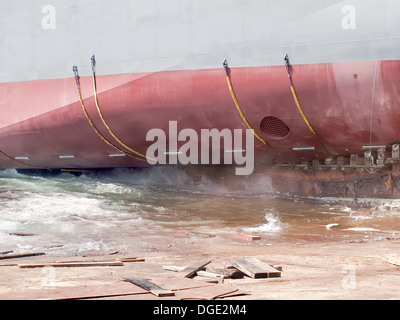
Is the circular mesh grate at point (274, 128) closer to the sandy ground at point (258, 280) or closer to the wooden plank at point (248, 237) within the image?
the wooden plank at point (248, 237)

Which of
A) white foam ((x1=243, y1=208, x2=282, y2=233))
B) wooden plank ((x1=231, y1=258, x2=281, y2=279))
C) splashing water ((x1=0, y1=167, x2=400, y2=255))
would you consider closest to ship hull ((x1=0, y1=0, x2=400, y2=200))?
splashing water ((x1=0, y1=167, x2=400, y2=255))

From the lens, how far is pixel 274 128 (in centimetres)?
841

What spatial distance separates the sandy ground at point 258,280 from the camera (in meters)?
2.91

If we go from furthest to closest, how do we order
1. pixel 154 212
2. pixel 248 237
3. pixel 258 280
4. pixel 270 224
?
pixel 154 212 → pixel 270 224 → pixel 248 237 → pixel 258 280

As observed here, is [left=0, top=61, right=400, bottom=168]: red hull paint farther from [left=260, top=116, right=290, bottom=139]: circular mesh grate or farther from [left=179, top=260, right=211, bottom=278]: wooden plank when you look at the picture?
[left=179, top=260, right=211, bottom=278]: wooden plank

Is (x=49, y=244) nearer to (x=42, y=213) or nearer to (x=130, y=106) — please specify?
(x=42, y=213)

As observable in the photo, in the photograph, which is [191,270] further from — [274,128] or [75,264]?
Result: [274,128]

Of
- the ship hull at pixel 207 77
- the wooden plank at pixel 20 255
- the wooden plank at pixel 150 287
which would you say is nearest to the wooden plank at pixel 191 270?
the wooden plank at pixel 150 287

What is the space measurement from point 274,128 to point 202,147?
5.06 feet

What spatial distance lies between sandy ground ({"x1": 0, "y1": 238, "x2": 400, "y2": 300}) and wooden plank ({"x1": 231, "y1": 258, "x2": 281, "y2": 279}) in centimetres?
7

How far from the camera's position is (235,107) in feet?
26.8

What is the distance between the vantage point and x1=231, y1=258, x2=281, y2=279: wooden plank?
3.64 m

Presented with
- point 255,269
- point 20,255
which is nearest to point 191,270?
point 255,269
